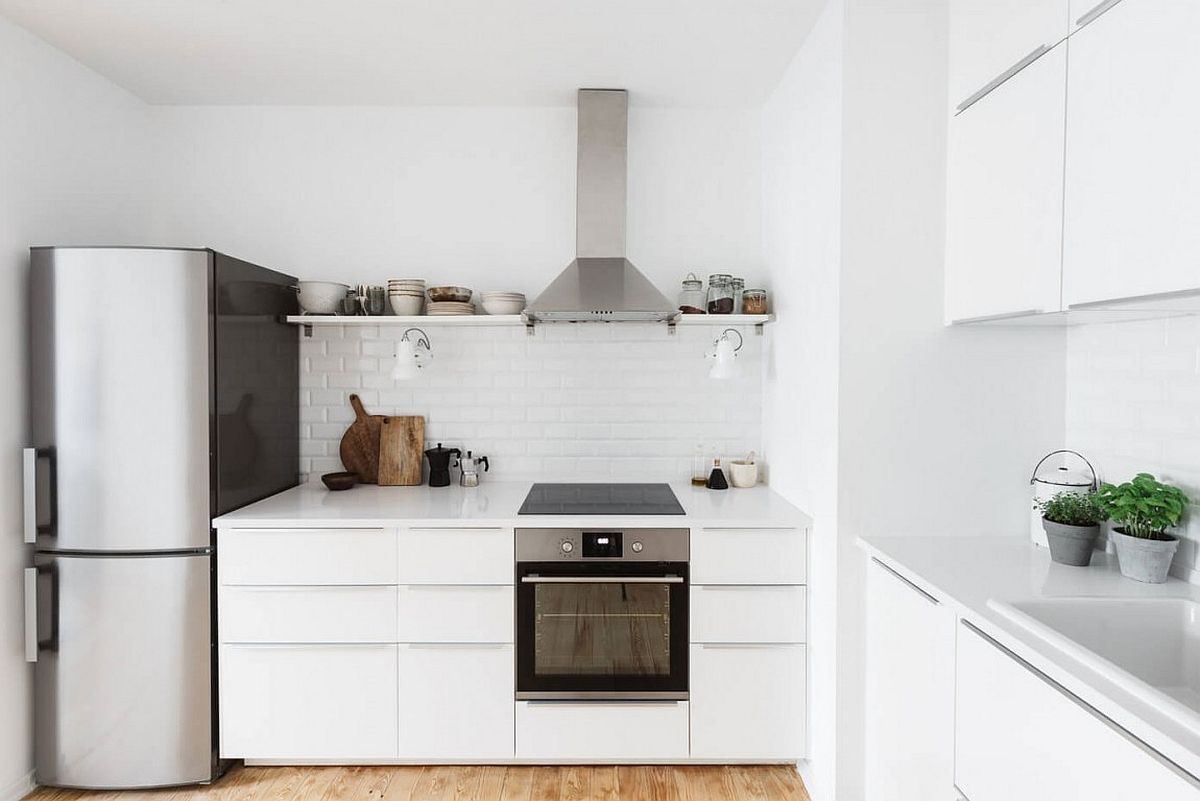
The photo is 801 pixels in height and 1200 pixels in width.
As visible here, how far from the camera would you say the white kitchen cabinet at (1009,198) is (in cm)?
171

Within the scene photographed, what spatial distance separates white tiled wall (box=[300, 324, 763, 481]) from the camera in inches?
129

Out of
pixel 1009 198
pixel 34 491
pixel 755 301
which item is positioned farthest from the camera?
pixel 755 301

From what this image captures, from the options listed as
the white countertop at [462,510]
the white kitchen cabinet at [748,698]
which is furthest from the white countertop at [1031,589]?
the white kitchen cabinet at [748,698]

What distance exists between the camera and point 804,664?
2539 mm

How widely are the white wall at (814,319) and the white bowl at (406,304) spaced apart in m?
1.53

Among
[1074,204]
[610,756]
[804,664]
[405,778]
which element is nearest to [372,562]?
[405,778]

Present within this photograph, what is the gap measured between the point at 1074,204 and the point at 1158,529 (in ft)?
2.77

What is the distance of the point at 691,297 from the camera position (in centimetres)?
314

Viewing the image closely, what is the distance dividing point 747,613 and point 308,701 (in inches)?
62.7

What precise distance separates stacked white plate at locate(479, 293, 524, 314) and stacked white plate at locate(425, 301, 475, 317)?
0.30 ft

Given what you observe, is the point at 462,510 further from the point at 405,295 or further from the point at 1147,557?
the point at 1147,557

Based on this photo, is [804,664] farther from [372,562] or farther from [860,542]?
[372,562]

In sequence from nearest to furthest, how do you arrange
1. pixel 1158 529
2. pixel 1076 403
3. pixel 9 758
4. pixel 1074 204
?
pixel 1074 204 < pixel 1158 529 < pixel 1076 403 < pixel 9 758

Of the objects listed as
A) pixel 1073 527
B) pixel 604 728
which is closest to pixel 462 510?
pixel 604 728
